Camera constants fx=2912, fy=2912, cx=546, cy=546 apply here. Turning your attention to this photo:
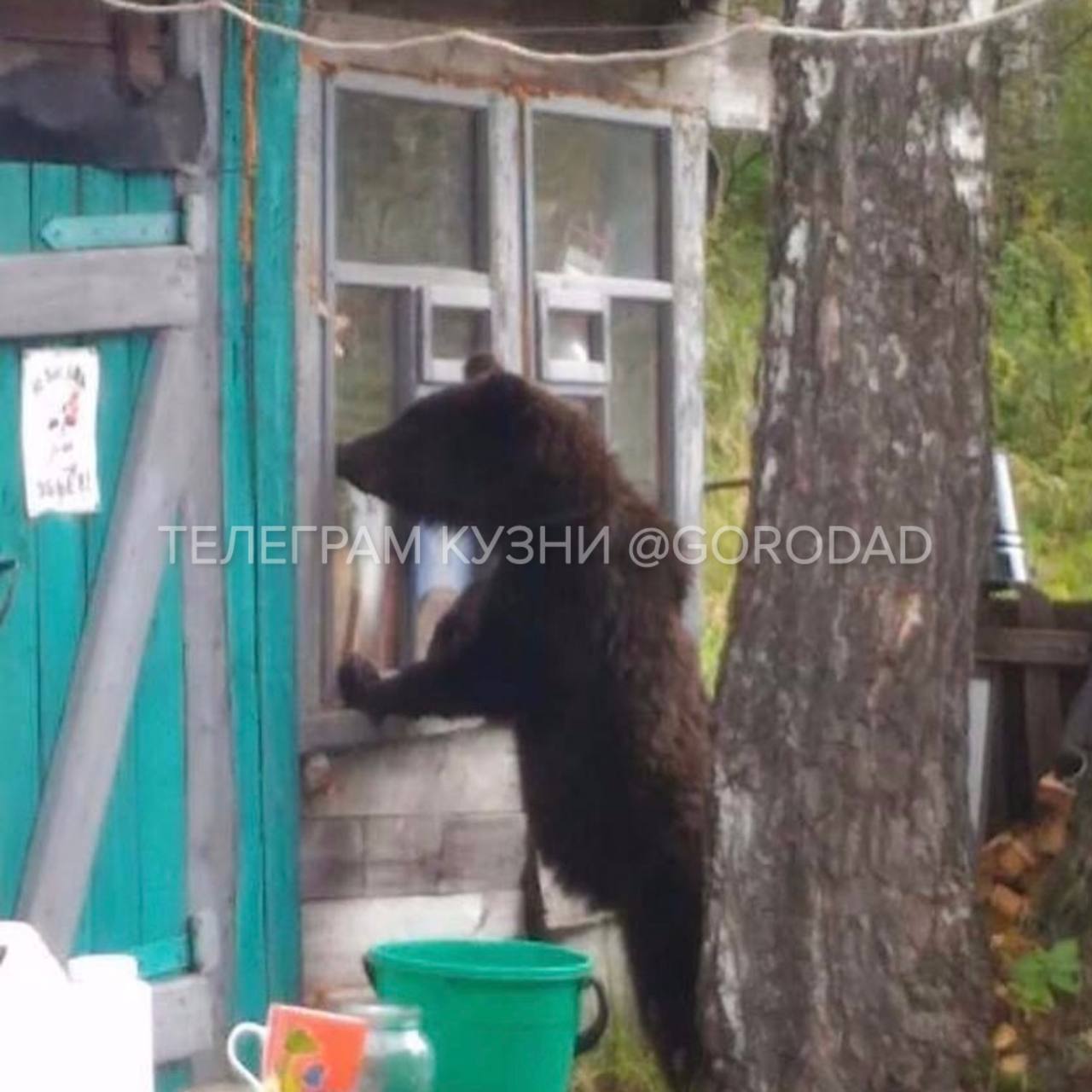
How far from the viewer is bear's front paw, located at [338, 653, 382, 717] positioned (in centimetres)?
693

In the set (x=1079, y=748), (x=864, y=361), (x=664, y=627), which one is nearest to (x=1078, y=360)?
(x=1079, y=748)

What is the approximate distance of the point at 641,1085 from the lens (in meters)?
7.43

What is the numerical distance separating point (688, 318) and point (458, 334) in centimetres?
88

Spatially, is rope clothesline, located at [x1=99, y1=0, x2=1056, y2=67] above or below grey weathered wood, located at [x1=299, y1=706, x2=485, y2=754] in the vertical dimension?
above

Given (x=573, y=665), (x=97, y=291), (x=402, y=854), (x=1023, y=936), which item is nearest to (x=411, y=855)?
(x=402, y=854)

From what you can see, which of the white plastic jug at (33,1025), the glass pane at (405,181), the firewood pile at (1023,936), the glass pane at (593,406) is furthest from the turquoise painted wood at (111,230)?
the firewood pile at (1023,936)

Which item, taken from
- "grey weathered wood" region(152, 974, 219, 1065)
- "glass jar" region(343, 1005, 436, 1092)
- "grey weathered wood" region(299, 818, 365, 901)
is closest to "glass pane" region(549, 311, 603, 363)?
"grey weathered wood" region(299, 818, 365, 901)

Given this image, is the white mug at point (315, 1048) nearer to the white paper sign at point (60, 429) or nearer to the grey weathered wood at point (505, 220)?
the white paper sign at point (60, 429)

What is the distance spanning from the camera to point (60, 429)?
580cm

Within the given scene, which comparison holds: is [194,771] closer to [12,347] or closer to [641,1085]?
[12,347]

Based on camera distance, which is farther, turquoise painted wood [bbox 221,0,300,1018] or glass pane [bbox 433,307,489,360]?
glass pane [bbox 433,307,489,360]

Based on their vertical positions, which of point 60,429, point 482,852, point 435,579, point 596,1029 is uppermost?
point 60,429

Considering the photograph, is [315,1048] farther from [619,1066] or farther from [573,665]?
[619,1066]

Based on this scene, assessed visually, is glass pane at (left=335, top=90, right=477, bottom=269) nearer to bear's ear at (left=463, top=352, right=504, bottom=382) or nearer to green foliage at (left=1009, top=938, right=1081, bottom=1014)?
bear's ear at (left=463, top=352, right=504, bottom=382)
